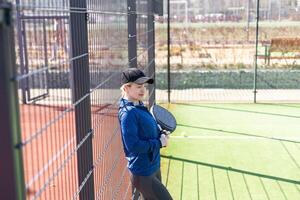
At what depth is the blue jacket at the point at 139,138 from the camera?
362cm

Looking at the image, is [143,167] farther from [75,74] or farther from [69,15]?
[69,15]

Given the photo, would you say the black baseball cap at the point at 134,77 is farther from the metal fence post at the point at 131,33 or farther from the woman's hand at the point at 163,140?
the metal fence post at the point at 131,33

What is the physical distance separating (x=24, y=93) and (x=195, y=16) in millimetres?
22084

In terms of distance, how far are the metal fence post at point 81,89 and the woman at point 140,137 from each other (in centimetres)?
64

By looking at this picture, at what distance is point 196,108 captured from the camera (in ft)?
36.7

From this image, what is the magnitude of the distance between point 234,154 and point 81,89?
199 inches

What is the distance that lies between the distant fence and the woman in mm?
173

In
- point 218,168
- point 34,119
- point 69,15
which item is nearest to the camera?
point 34,119

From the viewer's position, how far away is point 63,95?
2838mm

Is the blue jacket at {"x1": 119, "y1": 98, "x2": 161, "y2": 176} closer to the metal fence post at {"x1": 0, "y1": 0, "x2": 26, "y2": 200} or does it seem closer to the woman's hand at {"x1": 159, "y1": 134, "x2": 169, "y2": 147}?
the woman's hand at {"x1": 159, "y1": 134, "x2": 169, "y2": 147}

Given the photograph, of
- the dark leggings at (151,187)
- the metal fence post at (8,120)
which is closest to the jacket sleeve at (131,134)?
the dark leggings at (151,187)

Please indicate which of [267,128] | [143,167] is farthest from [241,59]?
[143,167]

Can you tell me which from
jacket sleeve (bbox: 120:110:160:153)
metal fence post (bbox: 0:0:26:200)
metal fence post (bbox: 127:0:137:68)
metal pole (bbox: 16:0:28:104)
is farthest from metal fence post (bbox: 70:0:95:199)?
metal fence post (bbox: 127:0:137:68)

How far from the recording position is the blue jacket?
143 inches
